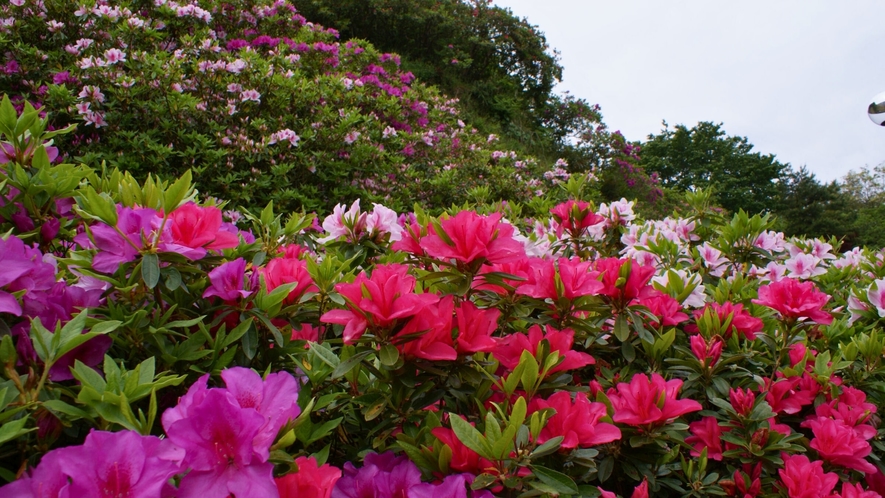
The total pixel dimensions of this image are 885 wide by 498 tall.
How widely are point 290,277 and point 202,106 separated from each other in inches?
159

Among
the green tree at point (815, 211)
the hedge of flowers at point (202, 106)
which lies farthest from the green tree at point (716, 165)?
the hedge of flowers at point (202, 106)

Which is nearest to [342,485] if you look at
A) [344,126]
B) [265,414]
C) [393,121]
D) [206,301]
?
[265,414]

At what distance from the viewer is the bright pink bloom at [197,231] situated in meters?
0.96

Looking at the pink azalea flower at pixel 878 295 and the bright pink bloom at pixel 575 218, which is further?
the bright pink bloom at pixel 575 218

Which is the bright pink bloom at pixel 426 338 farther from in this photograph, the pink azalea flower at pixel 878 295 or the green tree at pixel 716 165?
the green tree at pixel 716 165

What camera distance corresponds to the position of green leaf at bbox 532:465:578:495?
Answer: 0.79 metres

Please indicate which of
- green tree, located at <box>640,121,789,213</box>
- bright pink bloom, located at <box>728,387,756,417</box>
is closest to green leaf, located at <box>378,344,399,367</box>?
bright pink bloom, located at <box>728,387,756,417</box>

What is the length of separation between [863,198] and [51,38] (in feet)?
139

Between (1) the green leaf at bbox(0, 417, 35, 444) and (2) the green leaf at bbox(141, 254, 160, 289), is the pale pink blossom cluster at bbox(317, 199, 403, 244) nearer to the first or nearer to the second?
(2) the green leaf at bbox(141, 254, 160, 289)

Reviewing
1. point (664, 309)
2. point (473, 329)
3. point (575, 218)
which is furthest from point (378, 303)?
point (575, 218)

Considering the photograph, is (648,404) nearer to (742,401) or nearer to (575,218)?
(742,401)

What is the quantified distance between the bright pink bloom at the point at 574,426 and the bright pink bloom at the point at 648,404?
Result: 0.17 meters

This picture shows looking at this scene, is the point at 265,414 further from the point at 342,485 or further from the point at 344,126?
the point at 344,126

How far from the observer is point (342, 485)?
2.86 ft
